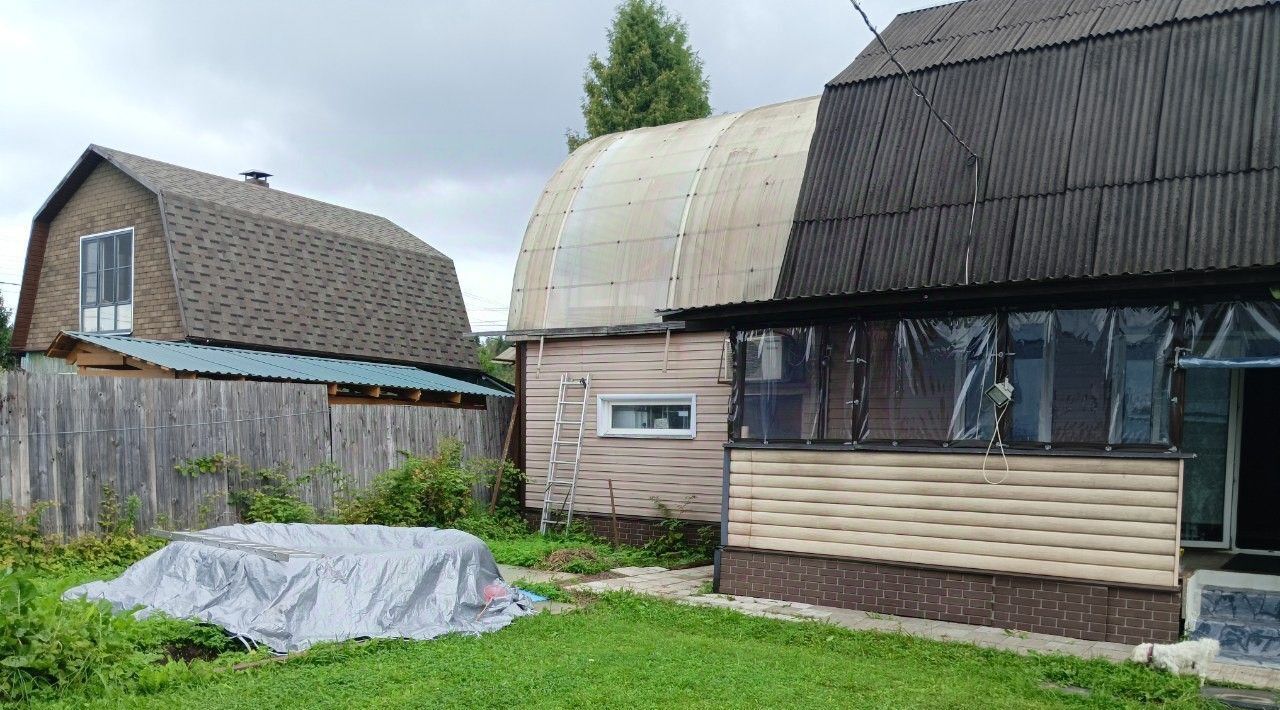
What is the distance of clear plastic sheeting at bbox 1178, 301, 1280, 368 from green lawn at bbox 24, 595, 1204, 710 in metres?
2.49

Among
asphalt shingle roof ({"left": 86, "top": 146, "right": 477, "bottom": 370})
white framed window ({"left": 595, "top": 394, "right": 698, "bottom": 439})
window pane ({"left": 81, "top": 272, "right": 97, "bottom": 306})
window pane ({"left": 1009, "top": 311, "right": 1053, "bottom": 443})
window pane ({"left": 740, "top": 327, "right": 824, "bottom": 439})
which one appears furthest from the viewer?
window pane ({"left": 81, "top": 272, "right": 97, "bottom": 306})

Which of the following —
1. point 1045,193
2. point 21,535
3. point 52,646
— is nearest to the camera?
point 52,646

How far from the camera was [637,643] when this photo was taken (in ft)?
25.6

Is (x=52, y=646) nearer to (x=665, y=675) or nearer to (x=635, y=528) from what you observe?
(x=665, y=675)

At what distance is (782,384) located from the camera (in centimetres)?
1004

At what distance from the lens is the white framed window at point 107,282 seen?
17875 millimetres

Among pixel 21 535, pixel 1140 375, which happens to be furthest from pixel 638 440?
pixel 21 535

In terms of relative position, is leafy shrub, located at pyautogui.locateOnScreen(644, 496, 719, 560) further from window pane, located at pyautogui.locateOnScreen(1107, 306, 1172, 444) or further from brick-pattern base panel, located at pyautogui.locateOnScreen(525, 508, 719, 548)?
window pane, located at pyautogui.locateOnScreen(1107, 306, 1172, 444)

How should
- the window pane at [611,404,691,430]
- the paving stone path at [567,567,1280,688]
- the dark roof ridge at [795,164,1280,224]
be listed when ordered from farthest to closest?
the window pane at [611,404,691,430] < the dark roof ridge at [795,164,1280,224] < the paving stone path at [567,567,1280,688]

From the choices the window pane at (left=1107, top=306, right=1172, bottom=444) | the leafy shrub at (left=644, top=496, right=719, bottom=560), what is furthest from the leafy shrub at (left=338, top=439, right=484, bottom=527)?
the window pane at (left=1107, top=306, right=1172, bottom=444)

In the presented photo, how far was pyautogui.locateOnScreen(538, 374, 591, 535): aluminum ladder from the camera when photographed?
1430cm

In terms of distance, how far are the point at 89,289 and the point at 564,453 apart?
10.4 m

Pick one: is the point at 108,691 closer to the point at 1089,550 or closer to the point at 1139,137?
the point at 1089,550

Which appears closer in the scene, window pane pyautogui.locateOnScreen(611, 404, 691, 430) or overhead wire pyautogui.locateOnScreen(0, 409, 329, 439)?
overhead wire pyautogui.locateOnScreen(0, 409, 329, 439)
